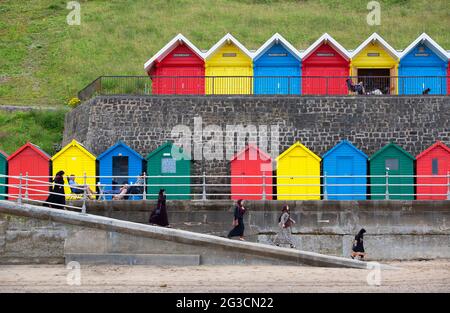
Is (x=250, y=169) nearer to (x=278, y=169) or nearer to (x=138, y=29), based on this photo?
(x=278, y=169)

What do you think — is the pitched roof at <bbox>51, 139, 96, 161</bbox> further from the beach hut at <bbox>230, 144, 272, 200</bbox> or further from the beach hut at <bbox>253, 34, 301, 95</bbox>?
the beach hut at <bbox>253, 34, 301, 95</bbox>

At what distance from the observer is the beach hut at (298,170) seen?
117 feet

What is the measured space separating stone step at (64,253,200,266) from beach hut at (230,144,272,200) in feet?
21.2

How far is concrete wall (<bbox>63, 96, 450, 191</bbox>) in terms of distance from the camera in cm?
3859

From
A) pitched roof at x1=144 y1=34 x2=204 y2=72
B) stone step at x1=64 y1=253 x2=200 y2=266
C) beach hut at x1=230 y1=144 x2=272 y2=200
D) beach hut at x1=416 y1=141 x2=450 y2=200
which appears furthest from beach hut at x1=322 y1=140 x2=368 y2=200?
stone step at x1=64 y1=253 x2=200 y2=266

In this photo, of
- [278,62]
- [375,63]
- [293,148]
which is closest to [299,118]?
[293,148]

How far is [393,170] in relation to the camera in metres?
36.1

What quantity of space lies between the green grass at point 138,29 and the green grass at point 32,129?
445 centimetres

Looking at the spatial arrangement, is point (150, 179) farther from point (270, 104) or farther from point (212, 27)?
point (212, 27)

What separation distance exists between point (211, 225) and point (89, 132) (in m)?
8.47

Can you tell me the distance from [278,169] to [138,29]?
3360 cm

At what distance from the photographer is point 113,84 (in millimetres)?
48281
